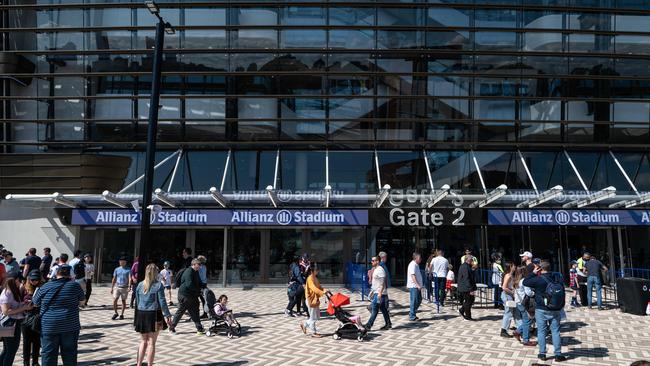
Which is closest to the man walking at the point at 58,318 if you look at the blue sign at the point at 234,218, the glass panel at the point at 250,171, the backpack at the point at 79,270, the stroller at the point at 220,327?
the stroller at the point at 220,327

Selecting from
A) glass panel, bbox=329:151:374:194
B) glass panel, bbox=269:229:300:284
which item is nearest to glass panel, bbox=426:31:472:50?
glass panel, bbox=329:151:374:194

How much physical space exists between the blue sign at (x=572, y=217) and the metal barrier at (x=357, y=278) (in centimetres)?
→ 547

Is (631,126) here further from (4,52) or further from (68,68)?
(4,52)

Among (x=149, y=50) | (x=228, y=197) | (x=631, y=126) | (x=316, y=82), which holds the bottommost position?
(x=228, y=197)

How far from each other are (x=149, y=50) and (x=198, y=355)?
1553 centimetres

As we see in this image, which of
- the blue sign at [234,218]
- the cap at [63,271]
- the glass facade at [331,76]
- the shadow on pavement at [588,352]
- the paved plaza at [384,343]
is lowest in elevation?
the paved plaza at [384,343]

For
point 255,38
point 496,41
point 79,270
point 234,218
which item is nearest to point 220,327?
point 79,270

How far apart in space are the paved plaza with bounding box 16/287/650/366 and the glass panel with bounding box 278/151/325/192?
7.92m

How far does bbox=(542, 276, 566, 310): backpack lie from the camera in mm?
8445

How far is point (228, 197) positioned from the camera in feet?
58.0

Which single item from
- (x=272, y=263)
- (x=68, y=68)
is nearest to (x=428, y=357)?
(x=272, y=263)

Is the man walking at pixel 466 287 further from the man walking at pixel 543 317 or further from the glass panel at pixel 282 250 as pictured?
the glass panel at pixel 282 250

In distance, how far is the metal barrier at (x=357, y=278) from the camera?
54.1ft

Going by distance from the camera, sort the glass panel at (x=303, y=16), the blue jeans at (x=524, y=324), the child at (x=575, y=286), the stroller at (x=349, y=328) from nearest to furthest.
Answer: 1. the blue jeans at (x=524, y=324)
2. the stroller at (x=349, y=328)
3. the child at (x=575, y=286)
4. the glass panel at (x=303, y=16)
